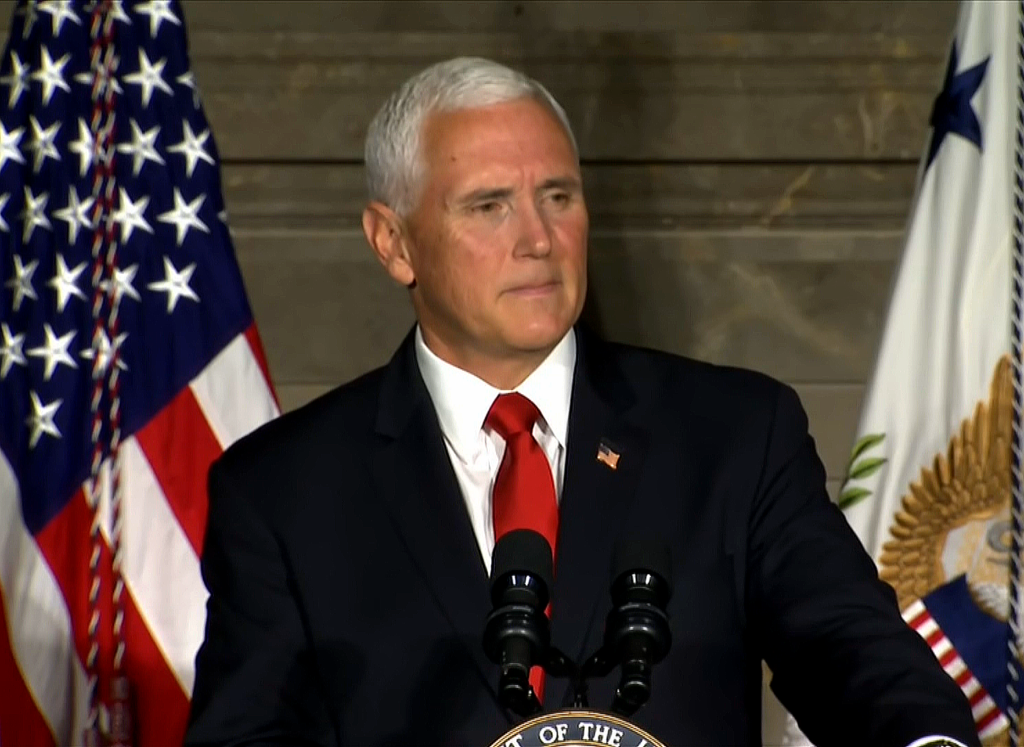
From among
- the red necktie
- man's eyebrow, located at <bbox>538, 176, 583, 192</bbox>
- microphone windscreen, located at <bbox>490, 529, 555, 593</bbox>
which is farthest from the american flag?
microphone windscreen, located at <bbox>490, 529, 555, 593</bbox>

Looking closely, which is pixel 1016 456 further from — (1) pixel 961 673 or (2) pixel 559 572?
(2) pixel 559 572

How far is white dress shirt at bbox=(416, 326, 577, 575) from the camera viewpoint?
2.46 meters

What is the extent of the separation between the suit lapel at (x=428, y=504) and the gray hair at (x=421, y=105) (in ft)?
0.88

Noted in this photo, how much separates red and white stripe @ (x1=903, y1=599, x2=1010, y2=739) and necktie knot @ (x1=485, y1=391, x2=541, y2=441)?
42.2 inches

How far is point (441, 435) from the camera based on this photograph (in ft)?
8.07

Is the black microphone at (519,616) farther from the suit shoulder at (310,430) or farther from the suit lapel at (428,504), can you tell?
the suit shoulder at (310,430)

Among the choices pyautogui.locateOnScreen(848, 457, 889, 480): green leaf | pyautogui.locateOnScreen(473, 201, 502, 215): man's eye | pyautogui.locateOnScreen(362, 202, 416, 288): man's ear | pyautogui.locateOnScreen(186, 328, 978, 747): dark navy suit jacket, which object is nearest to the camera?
pyautogui.locateOnScreen(186, 328, 978, 747): dark navy suit jacket

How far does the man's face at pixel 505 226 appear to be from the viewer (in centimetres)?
237

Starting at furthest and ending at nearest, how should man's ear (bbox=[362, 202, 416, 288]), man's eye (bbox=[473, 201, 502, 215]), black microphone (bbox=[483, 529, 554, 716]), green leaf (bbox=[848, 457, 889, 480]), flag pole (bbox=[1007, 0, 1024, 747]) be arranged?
green leaf (bbox=[848, 457, 889, 480])
flag pole (bbox=[1007, 0, 1024, 747])
man's ear (bbox=[362, 202, 416, 288])
man's eye (bbox=[473, 201, 502, 215])
black microphone (bbox=[483, 529, 554, 716])

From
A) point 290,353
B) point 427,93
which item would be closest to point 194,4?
point 290,353

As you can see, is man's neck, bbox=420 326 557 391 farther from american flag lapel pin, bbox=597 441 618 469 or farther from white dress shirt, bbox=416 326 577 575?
american flag lapel pin, bbox=597 441 618 469

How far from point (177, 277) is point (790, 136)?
5.25ft

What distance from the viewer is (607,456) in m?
2.37

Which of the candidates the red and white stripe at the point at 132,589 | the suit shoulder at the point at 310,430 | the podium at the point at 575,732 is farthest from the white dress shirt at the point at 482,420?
the red and white stripe at the point at 132,589
